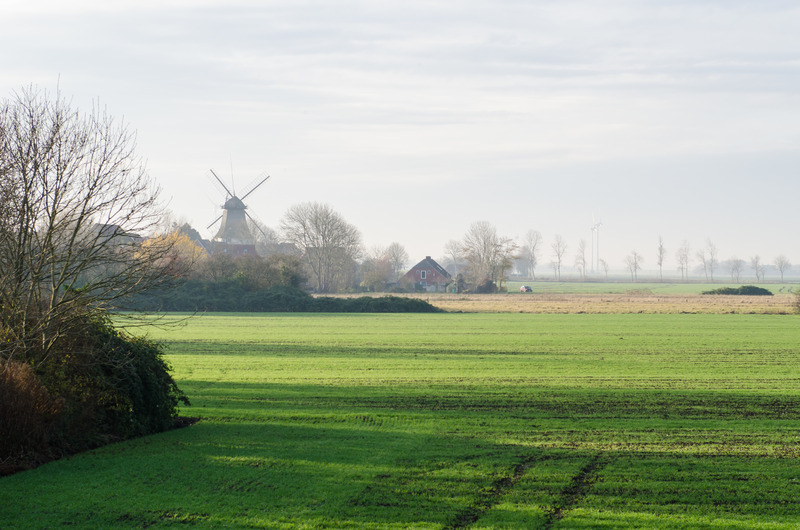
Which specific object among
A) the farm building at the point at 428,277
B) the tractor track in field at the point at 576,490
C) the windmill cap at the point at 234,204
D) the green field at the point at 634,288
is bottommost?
the tractor track in field at the point at 576,490

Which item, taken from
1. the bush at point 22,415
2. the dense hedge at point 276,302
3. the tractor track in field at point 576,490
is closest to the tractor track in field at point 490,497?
the tractor track in field at point 576,490

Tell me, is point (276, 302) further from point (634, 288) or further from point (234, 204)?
point (634, 288)

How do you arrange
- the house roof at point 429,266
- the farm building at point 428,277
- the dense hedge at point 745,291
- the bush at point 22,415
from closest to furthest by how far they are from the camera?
the bush at point 22,415, the dense hedge at point 745,291, the farm building at point 428,277, the house roof at point 429,266

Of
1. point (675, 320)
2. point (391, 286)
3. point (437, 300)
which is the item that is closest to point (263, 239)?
point (391, 286)

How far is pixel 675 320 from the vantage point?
54.3 metres

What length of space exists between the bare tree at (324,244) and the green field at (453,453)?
85189 millimetres

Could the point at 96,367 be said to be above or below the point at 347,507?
above

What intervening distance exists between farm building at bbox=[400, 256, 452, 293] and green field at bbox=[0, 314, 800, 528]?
10589 centimetres

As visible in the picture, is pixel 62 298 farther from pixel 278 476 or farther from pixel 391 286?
pixel 391 286

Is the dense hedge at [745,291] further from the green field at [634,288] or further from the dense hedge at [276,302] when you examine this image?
the dense hedge at [276,302]

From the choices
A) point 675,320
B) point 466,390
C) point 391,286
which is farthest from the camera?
point 391,286

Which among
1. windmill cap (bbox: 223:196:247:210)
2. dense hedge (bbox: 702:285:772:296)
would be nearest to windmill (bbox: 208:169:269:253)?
windmill cap (bbox: 223:196:247:210)

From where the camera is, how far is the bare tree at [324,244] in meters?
113

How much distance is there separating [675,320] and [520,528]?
49.4 metres
